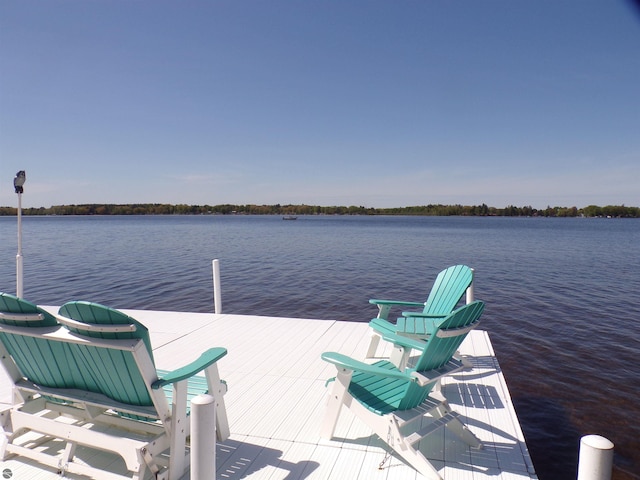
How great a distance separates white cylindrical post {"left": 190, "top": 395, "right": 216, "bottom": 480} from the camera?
1.74 meters

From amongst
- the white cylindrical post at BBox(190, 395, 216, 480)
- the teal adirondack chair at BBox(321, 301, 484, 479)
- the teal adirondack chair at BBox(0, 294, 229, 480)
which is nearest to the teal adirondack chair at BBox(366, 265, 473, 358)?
the teal adirondack chair at BBox(321, 301, 484, 479)

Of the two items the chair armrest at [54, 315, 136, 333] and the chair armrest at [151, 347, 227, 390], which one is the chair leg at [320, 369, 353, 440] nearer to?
the chair armrest at [151, 347, 227, 390]

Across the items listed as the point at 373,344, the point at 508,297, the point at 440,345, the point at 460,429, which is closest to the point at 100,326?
the point at 440,345

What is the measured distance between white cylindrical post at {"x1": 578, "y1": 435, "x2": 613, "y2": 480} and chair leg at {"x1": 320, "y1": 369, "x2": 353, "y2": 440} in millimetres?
1356

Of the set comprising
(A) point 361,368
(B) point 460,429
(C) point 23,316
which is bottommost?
(B) point 460,429

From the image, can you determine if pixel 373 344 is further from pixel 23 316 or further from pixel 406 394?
pixel 23 316

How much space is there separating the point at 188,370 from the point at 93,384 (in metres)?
0.63

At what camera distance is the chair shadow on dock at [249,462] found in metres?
2.44

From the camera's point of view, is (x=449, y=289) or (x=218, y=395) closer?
(x=218, y=395)

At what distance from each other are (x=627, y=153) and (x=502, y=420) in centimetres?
4637

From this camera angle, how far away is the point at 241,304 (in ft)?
38.3

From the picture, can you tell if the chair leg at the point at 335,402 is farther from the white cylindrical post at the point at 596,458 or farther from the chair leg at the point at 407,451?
the white cylindrical post at the point at 596,458

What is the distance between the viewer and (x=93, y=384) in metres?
2.33

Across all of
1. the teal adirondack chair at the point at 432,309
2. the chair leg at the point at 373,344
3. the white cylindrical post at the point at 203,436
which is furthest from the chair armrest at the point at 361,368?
the chair leg at the point at 373,344
